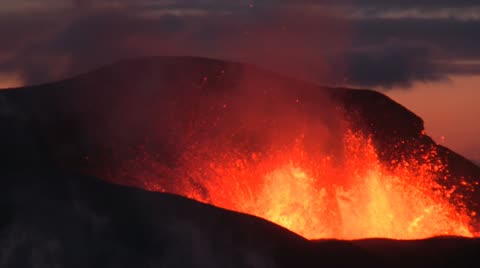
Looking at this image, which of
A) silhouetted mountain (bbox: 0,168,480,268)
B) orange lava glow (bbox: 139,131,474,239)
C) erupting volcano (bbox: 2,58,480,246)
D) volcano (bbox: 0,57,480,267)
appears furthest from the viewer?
orange lava glow (bbox: 139,131,474,239)

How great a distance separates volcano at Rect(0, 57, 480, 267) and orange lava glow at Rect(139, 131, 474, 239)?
0.18ft

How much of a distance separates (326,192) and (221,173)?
4.00 meters

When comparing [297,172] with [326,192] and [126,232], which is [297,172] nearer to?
[326,192]

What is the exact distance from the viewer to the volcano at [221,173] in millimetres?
20953

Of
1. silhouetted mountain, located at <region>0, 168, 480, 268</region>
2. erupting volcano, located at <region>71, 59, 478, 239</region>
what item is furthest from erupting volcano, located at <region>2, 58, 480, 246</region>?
silhouetted mountain, located at <region>0, 168, 480, 268</region>

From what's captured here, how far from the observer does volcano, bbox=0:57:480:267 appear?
20953mm

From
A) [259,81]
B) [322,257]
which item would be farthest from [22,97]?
[322,257]

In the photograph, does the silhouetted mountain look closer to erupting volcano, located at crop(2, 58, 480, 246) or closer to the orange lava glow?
erupting volcano, located at crop(2, 58, 480, 246)

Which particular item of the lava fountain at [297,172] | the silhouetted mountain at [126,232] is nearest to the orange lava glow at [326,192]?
the lava fountain at [297,172]

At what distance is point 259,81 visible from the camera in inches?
1371

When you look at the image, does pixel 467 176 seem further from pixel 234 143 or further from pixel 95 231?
pixel 95 231

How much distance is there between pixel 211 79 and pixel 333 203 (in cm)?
718

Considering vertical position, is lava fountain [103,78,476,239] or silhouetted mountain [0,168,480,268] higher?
silhouetted mountain [0,168,480,268]

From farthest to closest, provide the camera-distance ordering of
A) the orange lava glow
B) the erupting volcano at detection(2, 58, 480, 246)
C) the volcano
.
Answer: the orange lava glow → the erupting volcano at detection(2, 58, 480, 246) → the volcano
